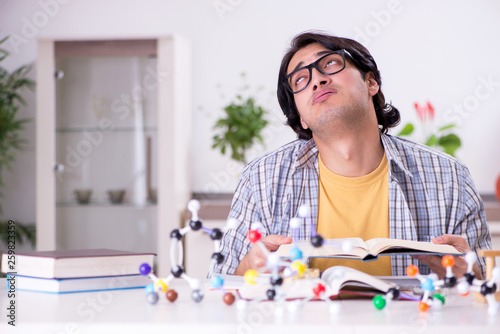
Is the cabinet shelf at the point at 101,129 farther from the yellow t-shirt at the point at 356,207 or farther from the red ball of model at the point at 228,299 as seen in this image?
the red ball of model at the point at 228,299

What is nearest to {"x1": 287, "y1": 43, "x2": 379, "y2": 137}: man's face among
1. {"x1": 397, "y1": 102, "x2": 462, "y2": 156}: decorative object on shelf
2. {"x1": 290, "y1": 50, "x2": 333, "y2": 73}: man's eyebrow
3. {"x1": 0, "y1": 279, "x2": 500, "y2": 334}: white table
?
{"x1": 290, "y1": 50, "x2": 333, "y2": 73}: man's eyebrow

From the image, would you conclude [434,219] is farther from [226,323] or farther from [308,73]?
[226,323]

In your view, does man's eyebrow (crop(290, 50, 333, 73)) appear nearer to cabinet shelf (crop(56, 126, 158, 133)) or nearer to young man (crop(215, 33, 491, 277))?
young man (crop(215, 33, 491, 277))

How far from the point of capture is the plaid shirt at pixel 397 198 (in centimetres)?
179

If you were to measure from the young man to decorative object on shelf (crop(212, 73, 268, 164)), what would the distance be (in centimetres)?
135

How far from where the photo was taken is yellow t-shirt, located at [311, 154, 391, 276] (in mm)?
1805

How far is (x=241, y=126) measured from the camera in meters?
3.40

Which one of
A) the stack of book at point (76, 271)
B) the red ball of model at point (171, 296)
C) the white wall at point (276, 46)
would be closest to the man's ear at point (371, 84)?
the stack of book at point (76, 271)

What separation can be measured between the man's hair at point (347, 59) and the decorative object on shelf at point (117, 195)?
1.75 meters

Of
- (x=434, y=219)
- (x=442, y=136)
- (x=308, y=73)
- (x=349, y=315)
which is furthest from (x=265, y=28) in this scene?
(x=349, y=315)

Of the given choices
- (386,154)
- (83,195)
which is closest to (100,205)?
(83,195)

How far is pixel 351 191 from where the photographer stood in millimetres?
1859

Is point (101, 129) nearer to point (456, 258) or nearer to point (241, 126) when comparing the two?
point (241, 126)

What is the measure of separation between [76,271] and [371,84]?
1279 mm
